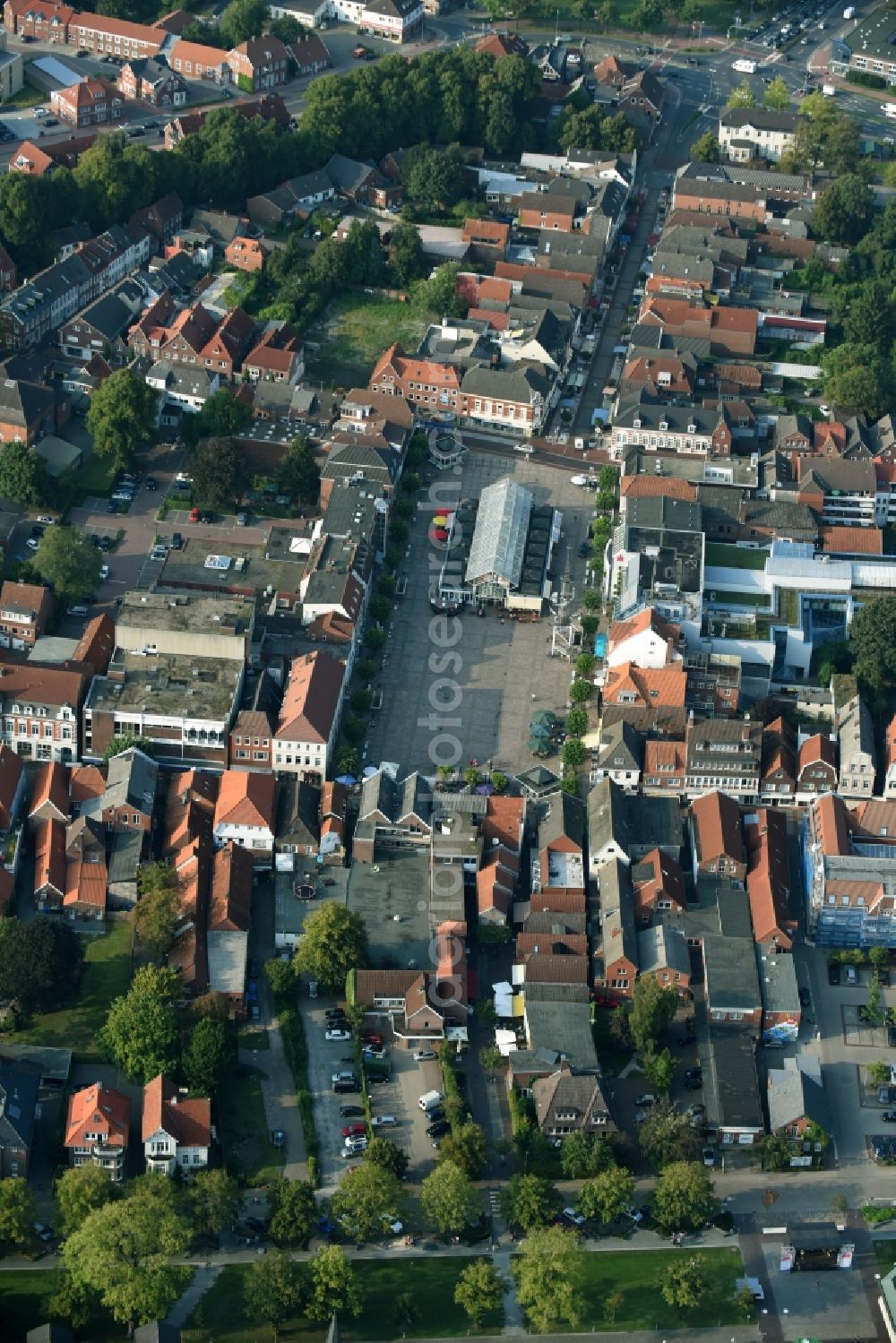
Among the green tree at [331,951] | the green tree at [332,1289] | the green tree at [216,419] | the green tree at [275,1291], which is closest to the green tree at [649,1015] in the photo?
the green tree at [331,951]

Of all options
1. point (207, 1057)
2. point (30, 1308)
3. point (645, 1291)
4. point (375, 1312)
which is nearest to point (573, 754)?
point (207, 1057)

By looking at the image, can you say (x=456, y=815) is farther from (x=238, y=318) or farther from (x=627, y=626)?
(x=238, y=318)

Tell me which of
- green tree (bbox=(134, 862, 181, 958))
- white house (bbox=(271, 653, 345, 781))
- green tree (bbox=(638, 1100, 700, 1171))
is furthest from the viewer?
white house (bbox=(271, 653, 345, 781))

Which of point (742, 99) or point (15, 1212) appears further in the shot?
point (742, 99)

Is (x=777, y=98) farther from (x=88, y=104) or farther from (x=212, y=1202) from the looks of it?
(x=212, y=1202)

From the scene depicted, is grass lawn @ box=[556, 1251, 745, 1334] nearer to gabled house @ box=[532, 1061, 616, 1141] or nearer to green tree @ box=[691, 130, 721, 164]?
gabled house @ box=[532, 1061, 616, 1141]

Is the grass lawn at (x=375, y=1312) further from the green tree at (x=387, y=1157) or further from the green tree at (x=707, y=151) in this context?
the green tree at (x=707, y=151)

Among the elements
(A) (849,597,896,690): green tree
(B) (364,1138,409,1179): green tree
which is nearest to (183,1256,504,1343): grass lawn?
(B) (364,1138,409,1179): green tree
